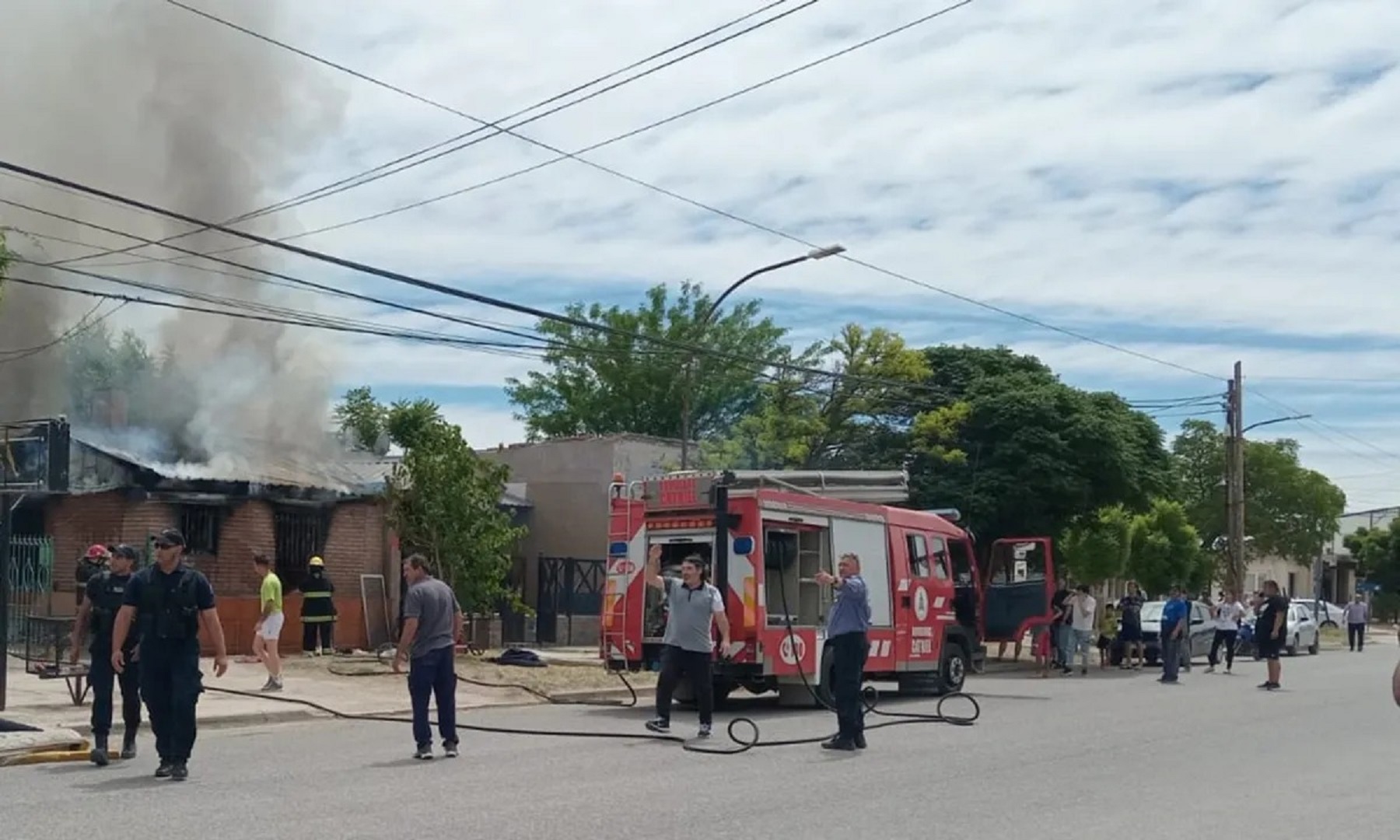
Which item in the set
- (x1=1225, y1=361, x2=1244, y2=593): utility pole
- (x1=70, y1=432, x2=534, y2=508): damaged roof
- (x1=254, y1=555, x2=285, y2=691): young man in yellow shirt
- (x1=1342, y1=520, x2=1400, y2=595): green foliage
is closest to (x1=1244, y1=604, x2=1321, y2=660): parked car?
(x1=1225, y1=361, x2=1244, y2=593): utility pole

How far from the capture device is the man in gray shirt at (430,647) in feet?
37.7

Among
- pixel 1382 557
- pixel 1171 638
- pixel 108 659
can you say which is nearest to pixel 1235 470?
pixel 1171 638

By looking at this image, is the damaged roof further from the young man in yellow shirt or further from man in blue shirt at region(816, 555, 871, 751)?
man in blue shirt at region(816, 555, 871, 751)

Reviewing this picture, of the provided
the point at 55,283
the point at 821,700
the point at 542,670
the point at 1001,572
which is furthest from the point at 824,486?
the point at 55,283

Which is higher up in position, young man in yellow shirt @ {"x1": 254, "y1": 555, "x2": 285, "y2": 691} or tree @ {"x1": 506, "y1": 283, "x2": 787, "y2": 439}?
tree @ {"x1": 506, "y1": 283, "x2": 787, "y2": 439}

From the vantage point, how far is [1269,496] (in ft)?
189

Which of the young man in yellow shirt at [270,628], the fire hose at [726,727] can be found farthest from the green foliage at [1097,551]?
the young man in yellow shirt at [270,628]

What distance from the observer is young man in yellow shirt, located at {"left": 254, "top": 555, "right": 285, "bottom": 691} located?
16587 millimetres

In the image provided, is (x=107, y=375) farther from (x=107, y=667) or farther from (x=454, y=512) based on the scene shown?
(x=107, y=667)

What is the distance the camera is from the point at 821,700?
52.5ft

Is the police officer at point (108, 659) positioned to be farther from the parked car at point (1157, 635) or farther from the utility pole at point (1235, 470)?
the utility pole at point (1235, 470)

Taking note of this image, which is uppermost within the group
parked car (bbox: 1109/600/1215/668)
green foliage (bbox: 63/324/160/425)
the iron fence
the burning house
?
green foliage (bbox: 63/324/160/425)

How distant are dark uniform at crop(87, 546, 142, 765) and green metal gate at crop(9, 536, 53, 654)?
1035cm

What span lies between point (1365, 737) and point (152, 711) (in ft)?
36.5
